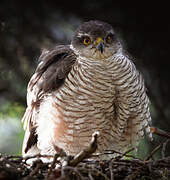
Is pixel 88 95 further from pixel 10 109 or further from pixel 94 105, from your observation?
pixel 10 109

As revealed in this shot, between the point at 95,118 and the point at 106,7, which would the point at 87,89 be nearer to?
the point at 95,118

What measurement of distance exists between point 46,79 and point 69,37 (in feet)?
5.67

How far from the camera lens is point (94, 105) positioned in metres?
4.59

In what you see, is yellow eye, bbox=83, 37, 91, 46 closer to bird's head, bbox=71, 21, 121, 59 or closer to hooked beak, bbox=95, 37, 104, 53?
bird's head, bbox=71, 21, 121, 59

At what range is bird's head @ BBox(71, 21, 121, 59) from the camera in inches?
186

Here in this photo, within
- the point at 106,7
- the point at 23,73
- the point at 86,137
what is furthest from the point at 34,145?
the point at 106,7

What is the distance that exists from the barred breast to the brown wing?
0.09 m

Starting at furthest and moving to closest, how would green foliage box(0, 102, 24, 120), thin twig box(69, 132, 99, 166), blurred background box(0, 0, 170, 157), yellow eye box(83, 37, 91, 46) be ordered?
green foliage box(0, 102, 24, 120) < blurred background box(0, 0, 170, 157) < yellow eye box(83, 37, 91, 46) < thin twig box(69, 132, 99, 166)

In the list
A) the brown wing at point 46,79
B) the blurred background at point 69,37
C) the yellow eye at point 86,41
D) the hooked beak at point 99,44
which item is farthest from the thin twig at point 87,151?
the blurred background at point 69,37

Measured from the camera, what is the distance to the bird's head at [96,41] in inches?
186

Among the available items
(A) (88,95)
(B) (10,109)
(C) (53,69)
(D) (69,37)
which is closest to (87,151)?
(A) (88,95)

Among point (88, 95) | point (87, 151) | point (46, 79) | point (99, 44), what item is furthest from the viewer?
point (46, 79)

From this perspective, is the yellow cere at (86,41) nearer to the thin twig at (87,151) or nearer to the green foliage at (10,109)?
the green foliage at (10,109)

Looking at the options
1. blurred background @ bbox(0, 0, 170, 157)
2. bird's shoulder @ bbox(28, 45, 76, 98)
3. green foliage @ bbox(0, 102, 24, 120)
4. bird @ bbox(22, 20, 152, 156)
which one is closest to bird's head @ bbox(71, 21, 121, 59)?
bird @ bbox(22, 20, 152, 156)
